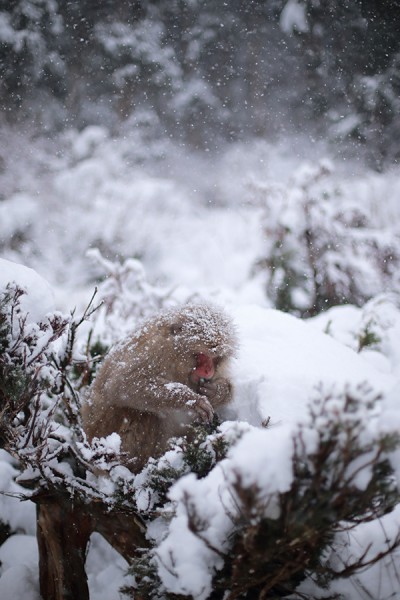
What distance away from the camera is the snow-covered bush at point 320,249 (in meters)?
5.90

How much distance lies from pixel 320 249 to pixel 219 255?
261 cm

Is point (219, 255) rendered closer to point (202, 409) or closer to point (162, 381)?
point (162, 381)

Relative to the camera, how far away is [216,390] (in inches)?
82.0

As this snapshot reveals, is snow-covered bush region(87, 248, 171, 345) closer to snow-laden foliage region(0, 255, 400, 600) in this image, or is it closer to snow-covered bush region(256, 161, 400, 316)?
snow-covered bush region(256, 161, 400, 316)

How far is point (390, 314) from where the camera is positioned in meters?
3.63

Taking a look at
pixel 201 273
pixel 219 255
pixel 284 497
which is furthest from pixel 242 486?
pixel 219 255

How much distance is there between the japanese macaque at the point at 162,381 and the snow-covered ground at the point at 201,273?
0.70 feet

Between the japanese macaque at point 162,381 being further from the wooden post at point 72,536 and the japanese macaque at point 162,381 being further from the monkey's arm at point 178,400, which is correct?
the wooden post at point 72,536

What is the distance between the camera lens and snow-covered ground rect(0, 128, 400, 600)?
47.4 inches

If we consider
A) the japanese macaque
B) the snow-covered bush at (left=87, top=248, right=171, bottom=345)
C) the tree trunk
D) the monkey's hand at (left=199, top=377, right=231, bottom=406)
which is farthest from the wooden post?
the snow-covered bush at (left=87, top=248, right=171, bottom=345)

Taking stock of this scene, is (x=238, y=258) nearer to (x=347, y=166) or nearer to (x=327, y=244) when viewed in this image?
(x=327, y=244)

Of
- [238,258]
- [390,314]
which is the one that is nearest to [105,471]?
[390,314]

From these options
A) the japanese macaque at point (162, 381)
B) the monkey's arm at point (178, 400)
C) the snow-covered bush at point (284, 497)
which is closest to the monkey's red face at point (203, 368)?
the japanese macaque at point (162, 381)

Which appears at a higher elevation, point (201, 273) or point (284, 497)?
point (201, 273)
